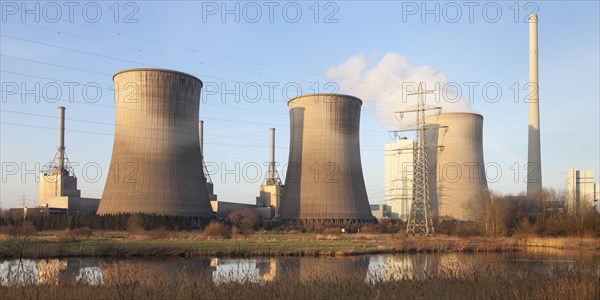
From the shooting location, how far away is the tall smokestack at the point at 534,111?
132 feet

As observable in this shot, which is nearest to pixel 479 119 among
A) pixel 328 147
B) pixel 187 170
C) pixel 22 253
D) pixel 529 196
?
pixel 529 196

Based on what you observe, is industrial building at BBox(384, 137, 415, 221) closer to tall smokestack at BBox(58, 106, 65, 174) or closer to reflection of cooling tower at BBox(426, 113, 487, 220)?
reflection of cooling tower at BBox(426, 113, 487, 220)

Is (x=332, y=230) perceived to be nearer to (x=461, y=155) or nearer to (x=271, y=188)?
(x=461, y=155)

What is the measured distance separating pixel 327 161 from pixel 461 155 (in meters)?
9.99

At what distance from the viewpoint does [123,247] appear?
1984 cm

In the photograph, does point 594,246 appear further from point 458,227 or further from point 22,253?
point 22,253

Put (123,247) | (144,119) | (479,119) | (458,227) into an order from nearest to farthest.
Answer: (123,247) < (144,119) < (458,227) < (479,119)

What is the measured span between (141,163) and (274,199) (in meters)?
31.9

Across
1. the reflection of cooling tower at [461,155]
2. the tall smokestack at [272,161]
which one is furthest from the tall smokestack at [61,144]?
the reflection of cooling tower at [461,155]

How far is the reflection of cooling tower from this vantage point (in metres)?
39.3

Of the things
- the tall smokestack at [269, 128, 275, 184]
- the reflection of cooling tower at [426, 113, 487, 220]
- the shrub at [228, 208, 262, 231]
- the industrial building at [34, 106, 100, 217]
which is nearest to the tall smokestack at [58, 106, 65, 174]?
the industrial building at [34, 106, 100, 217]

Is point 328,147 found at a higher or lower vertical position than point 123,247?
higher

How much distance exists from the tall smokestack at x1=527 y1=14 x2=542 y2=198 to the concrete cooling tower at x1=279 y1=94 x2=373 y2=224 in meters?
12.7

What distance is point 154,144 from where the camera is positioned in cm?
2977
